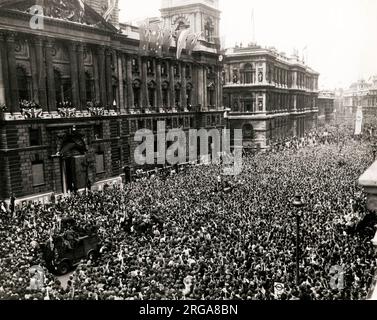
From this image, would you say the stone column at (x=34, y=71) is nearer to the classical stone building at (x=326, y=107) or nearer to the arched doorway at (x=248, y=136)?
the arched doorway at (x=248, y=136)

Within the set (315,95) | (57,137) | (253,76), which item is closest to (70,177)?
(57,137)

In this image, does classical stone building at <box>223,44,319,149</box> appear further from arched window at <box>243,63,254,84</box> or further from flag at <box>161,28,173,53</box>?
flag at <box>161,28,173,53</box>

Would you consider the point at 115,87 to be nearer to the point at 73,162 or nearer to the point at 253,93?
the point at 73,162

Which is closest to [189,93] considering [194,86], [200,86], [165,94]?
[194,86]

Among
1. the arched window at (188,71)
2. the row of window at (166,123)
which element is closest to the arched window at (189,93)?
the arched window at (188,71)
